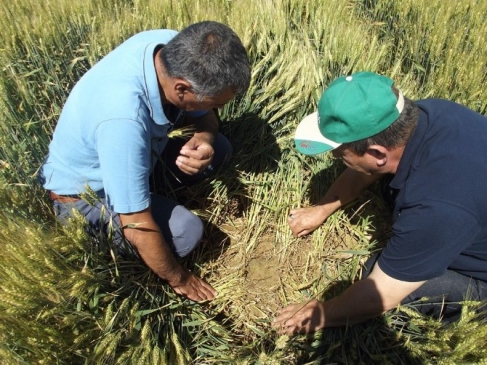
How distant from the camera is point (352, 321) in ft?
5.65

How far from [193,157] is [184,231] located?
1.09ft

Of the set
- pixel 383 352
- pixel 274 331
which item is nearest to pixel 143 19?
pixel 274 331

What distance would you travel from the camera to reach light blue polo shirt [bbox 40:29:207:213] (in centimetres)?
143

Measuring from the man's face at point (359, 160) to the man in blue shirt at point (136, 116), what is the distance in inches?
17.2

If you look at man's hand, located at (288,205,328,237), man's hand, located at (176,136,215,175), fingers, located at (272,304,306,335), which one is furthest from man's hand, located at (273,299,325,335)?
man's hand, located at (176,136,215,175)

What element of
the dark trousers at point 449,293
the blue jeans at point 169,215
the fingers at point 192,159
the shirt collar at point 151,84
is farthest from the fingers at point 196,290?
the dark trousers at point 449,293

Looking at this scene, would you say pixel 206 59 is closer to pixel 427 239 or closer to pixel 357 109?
pixel 357 109

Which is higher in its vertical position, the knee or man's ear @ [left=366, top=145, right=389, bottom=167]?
man's ear @ [left=366, top=145, right=389, bottom=167]

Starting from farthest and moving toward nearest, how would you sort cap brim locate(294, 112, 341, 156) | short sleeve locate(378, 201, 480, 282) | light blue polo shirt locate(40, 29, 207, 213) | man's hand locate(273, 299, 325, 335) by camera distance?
man's hand locate(273, 299, 325, 335) → cap brim locate(294, 112, 341, 156) → light blue polo shirt locate(40, 29, 207, 213) → short sleeve locate(378, 201, 480, 282)

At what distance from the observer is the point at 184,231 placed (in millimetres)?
1869

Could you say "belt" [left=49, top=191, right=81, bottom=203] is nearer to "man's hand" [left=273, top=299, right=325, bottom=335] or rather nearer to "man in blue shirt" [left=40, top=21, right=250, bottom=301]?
"man in blue shirt" [left=40, top=21, right=250, bottom=301]

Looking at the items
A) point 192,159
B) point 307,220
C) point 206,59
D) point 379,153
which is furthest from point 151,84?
point 307,220

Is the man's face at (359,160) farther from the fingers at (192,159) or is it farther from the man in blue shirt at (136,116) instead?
the fingers at (192,159)

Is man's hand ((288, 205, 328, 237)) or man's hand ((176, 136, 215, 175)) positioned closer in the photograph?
man's hand ((176, 136, 215, 175))
